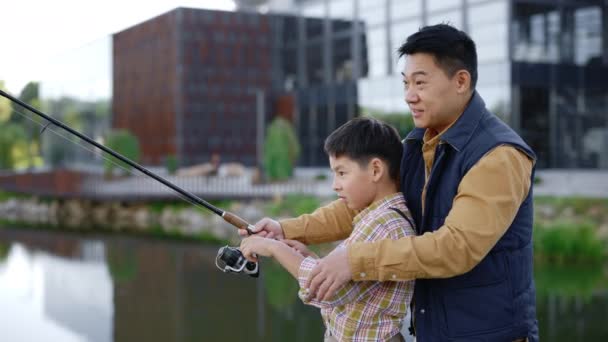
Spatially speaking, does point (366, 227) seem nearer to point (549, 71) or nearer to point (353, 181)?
point (353, 181)

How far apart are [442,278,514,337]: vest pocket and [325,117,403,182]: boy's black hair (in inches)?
12.1

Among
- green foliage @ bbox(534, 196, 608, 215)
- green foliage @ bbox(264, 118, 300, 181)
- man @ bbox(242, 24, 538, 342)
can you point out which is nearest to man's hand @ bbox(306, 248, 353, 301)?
man @ bbox(242, 24, 538, 342)

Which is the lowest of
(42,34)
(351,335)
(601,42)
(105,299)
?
(105,299)

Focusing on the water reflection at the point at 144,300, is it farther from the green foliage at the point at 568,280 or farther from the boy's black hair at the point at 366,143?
the boy's black hair at the point at 366,143

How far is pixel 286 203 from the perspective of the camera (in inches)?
512

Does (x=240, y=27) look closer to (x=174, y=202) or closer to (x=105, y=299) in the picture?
(x=174, y=202)

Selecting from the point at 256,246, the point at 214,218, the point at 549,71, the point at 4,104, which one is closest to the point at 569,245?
the point at 4,104

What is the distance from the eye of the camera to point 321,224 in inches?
72.0

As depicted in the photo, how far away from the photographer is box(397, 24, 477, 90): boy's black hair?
1.46 metres

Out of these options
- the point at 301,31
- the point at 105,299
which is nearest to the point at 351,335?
the point at 105,299

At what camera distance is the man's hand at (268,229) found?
1.78 m

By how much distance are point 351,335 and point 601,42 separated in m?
16.1

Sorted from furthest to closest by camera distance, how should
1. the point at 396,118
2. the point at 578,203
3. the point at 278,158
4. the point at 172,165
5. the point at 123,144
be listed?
the point at 123,144
the point at 172,165
the point at 396,118
the point at 278,158
the point at 578,203

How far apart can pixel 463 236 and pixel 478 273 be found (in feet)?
0.54
